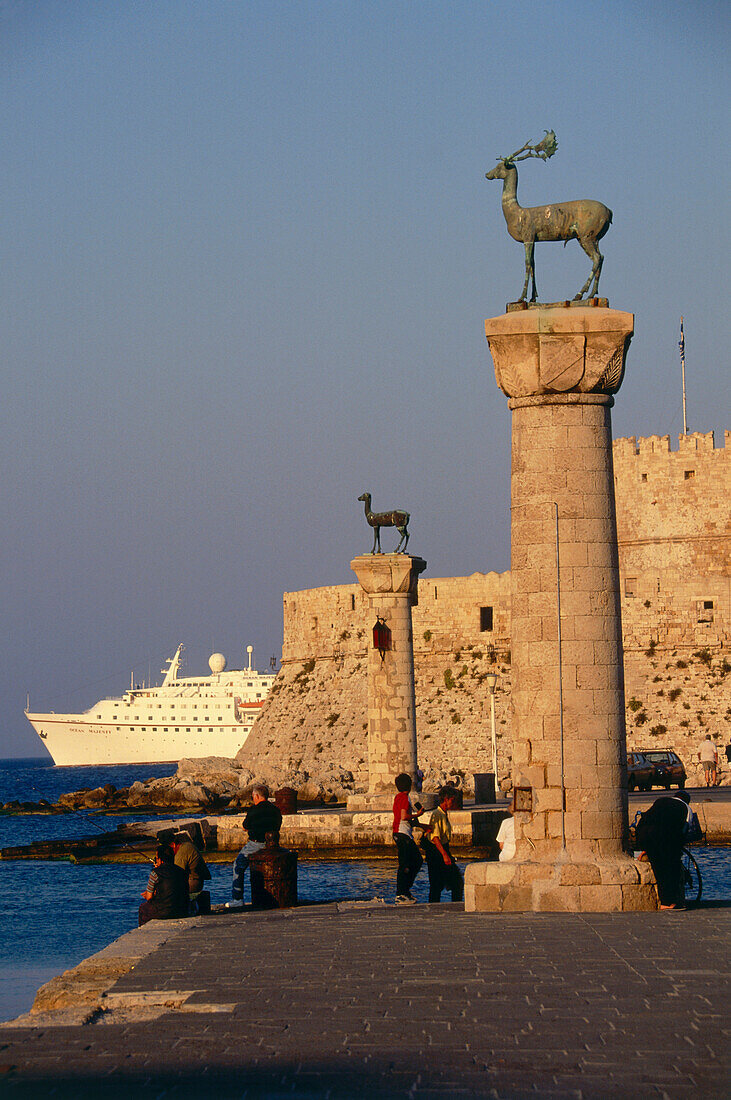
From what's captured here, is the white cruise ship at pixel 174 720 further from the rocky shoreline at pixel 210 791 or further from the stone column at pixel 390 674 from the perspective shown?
the stone column at pixel 390 674

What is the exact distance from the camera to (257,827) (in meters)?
11.0

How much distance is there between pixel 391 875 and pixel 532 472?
9293 mm

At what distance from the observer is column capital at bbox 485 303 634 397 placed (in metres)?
10.3

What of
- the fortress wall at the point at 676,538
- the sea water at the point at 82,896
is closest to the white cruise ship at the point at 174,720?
the fortress wall at the point at 676,538

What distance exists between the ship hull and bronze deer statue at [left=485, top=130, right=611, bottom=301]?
3292 inches

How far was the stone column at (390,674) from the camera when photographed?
2302cm

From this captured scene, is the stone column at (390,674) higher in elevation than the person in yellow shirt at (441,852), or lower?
higher

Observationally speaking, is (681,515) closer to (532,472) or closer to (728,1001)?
(532,472)

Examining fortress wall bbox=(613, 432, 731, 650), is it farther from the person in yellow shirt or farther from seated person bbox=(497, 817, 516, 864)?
seated person bbox=(497, 817, 516, 864)

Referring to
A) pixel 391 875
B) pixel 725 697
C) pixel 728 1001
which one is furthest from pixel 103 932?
pixel 725 697

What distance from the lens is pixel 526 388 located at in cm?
1052

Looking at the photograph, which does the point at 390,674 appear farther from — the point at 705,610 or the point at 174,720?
the point at 174,720

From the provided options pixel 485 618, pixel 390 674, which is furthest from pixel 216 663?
pixel 390 674

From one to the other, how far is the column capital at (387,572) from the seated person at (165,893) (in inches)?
501
